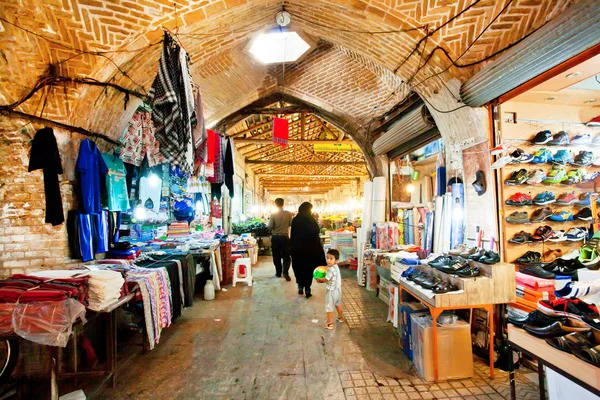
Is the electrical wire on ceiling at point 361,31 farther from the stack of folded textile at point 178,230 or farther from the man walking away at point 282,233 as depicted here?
the stack of folded textile at point 178,230

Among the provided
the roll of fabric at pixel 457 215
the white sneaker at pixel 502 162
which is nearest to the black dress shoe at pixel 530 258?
the roll of fabric at pixel 457 215

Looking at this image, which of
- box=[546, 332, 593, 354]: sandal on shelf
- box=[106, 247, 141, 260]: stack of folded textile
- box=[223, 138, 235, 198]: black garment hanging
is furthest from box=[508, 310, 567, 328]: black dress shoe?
box=[223, 138, 235, 198]: black garment hanging

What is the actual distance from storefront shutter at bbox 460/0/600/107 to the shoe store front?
21 centimetres

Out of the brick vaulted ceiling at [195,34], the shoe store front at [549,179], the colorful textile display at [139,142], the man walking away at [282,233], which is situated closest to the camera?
the shoe store front at [549,179]

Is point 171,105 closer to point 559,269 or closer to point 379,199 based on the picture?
point 559,269

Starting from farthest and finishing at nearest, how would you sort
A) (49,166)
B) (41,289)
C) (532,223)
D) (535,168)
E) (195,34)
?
(195,34), (535,168), (532,223), (49,166), (41,289)

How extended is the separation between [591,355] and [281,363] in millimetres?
2631

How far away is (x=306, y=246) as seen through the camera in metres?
5.42

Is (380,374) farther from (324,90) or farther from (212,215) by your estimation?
(212,215)

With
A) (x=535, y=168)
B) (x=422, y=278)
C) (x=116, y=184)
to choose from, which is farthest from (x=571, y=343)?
(x=116, y=184)

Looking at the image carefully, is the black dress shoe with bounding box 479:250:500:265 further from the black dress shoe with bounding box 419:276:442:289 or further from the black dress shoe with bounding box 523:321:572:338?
the black dress shoe with bounding box 523:321:572:338

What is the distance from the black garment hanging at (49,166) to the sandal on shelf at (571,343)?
4.71 m

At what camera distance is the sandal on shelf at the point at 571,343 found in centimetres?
157

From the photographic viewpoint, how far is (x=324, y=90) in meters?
6.78
